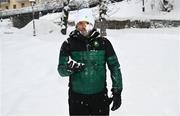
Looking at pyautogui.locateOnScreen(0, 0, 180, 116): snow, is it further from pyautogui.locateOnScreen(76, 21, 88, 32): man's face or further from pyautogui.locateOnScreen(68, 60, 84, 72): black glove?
pyautogui.locateOnScreen(76, 21, 88, 32): man's face

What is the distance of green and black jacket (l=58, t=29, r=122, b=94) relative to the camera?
209 inches

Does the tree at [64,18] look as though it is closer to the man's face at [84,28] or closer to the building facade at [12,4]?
the man's face at [84,28]

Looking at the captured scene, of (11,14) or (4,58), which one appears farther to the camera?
(11,14)

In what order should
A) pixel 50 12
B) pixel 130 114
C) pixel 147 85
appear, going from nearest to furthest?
pixel 130 114
pixel 147 85
pixel 50 12

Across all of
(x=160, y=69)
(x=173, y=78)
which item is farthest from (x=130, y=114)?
(x=160, y=69)

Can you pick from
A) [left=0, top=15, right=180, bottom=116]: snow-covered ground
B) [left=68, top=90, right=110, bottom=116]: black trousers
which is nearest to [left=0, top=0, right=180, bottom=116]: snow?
[left=0, top=15, right=180, bottom=116]: snow-covered ground

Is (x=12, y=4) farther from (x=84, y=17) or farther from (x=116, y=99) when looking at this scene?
(x=116, y=99)

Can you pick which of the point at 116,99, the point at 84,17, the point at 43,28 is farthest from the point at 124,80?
the point at 43,28

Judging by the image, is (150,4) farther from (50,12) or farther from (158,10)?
(50,12)

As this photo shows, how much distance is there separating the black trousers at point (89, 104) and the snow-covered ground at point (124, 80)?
365 centimetres

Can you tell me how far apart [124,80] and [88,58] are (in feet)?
23.5

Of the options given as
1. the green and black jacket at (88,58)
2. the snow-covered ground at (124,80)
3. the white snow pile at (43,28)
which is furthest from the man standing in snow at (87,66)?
the white snow pile at (43,28)

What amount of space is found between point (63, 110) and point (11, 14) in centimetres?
5324

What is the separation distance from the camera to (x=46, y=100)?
10.4m
